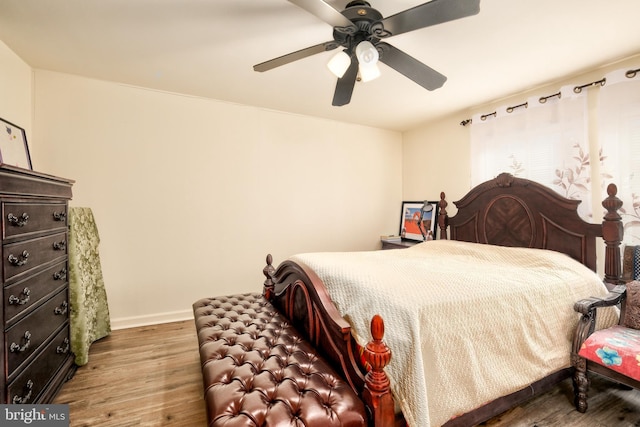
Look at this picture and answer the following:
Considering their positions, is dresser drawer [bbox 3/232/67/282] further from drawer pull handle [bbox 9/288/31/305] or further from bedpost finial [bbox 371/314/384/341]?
bedpost finial [bbox 371/314/384/341]

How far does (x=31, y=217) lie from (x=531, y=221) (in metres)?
3.60

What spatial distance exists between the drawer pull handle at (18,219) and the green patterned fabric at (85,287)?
70 cm

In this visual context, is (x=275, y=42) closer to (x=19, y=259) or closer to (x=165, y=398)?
(x=19, y=259)

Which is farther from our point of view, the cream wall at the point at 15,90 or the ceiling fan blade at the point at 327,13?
the cream wall at the point at 15,90

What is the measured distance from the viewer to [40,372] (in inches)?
64.8

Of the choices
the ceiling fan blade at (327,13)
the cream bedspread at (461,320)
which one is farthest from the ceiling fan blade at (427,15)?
the cream bedspread at (461,320)

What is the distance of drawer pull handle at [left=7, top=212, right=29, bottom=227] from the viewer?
4.63 feet

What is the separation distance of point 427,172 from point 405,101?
3.92 feet

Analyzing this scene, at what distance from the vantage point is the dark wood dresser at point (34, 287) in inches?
54.2

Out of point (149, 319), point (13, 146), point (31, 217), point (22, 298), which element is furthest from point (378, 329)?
point (13, 146)

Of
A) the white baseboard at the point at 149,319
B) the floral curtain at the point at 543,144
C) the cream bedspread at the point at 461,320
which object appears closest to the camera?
the cream bedspread at the point at 461,320

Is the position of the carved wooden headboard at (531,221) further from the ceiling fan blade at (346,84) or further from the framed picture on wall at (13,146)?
the framed picture on wall at (13,146)

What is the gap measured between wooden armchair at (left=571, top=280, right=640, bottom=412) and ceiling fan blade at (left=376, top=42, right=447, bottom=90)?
1621mm

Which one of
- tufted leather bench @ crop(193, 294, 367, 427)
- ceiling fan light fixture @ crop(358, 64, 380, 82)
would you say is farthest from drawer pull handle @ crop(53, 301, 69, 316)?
ceiling fan light fixture @ crop(358, 64, 380, 82)
